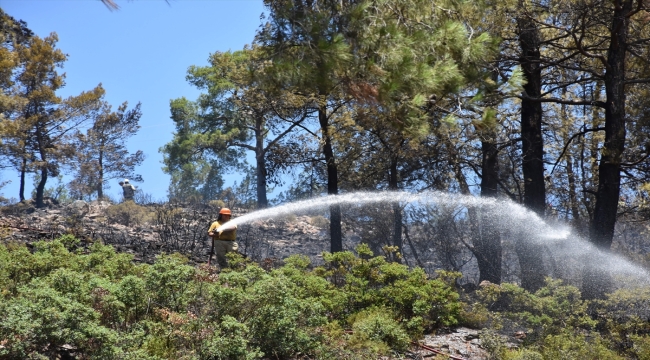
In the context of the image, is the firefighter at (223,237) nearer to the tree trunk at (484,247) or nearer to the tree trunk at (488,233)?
the tree trunk at (484,247)

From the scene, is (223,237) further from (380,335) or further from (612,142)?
(612,142)

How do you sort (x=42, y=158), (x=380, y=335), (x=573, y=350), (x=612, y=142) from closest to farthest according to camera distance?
1. (x=380, y=335)
2. (x=573, y=350)
3. (x=612, y=142)
4. (x=42, y=158)

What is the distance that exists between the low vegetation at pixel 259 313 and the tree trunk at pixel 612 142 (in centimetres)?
273

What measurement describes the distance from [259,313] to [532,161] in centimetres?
1063

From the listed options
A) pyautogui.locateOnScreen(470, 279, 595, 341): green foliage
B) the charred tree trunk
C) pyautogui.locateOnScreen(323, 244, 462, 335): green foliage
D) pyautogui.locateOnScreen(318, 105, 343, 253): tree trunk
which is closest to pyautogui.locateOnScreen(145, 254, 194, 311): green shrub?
pyautogui.locateOnScreen(323, 244, 462, 335): green foliage

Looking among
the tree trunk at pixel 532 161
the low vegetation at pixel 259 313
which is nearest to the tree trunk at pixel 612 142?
the tree trunk at pixel 532 161

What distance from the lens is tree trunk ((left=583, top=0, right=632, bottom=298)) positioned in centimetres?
1359

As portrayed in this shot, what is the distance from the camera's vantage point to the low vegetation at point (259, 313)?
618 centimetres

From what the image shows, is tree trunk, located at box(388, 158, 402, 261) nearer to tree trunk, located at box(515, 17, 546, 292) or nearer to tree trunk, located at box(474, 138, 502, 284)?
tree trunk, located at box(474, 138, 502, 284)

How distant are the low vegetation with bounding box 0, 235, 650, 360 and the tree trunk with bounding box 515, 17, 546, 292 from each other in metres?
4.93

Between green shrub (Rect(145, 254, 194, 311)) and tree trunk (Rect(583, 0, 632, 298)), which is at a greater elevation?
tree trunk (Rect(583, 0, 632, 298))

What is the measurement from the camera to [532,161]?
646 inches

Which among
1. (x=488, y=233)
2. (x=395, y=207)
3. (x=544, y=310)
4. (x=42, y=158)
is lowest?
(x=544, y=310)

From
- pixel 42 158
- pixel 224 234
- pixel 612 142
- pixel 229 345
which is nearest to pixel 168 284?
pixel 229 345
